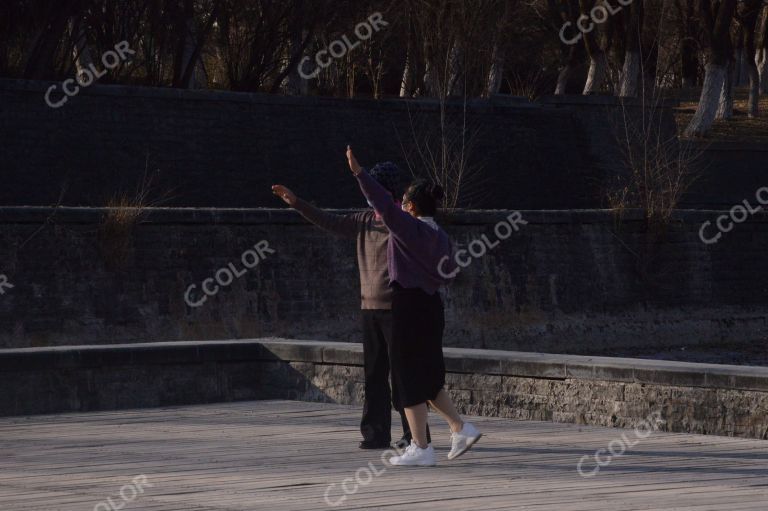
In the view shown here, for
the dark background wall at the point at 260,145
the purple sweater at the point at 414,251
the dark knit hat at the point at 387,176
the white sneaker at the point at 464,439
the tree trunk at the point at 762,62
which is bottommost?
the white sneaker at the point at 464,439

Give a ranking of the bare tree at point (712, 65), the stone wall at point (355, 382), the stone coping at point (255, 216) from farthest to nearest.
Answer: the bare tree at point (712, 65)
the stone coping at point (255, 216)
the stone wall at point (355, 382)

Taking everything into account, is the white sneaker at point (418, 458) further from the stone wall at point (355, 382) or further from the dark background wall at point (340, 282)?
the dark background wall at point (340, 282)

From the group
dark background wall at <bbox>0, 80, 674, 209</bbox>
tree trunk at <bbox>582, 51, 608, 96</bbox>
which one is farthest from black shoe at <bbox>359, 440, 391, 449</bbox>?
tree trunk at <bbox>582, 51, 608, 96</bbox>

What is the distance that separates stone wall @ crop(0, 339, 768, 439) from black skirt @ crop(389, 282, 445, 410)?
7.25 ft

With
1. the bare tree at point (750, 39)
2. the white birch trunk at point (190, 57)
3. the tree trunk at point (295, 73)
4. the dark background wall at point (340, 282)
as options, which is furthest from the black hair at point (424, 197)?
the bare tree at point (750, 39)

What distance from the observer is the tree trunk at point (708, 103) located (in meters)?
44.2

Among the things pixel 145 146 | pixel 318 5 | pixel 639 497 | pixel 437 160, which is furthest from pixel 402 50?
pixel 639 497

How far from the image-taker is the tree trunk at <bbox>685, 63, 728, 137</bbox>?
44.2 meters

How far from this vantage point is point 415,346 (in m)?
9.80

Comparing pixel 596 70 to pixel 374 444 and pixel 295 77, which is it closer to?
pixel 295 77

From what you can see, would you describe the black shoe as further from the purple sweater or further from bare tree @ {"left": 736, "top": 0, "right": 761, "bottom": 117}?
bare tree @ {"left": 736, "top": 0, "right": 761, "bottom": 117}

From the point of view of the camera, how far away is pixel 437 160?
34219mm

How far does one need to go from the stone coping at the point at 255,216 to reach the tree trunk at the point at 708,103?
36.2 feet

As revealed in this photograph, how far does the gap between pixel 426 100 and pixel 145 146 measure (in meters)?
7.45
